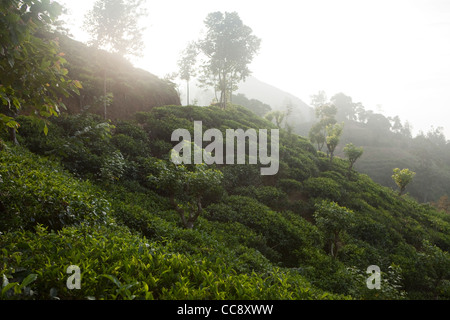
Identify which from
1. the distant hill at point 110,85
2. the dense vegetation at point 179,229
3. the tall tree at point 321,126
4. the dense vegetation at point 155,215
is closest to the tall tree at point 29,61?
the dense vegetation at point 155,215

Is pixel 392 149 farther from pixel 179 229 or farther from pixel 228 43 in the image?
pixel 179 229

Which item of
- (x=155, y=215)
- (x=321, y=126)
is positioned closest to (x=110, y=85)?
(x=155, y=215)

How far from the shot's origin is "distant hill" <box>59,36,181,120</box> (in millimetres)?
18094

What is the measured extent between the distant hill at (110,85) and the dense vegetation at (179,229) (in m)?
2.91

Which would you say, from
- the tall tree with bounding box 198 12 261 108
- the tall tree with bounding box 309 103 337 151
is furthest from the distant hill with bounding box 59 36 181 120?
the tall tree with bounding box 309 103 337 151

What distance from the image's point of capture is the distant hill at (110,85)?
712 inches

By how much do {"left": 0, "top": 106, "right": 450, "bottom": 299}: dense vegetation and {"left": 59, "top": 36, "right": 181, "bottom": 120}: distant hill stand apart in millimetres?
2908

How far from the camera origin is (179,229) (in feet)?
25.8

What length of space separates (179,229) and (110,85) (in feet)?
56.5

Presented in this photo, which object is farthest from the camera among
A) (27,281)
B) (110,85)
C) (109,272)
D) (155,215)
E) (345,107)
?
(345,107)

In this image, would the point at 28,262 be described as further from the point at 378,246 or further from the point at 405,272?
the point at 378,246

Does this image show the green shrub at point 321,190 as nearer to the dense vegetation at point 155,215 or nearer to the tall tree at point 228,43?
the dense vegetation at point 155,215

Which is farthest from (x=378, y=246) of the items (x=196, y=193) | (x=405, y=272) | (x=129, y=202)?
(x=129, y=202)

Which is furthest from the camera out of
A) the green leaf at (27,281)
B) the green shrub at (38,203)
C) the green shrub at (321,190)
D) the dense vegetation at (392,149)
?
the dense vegetation at (392,149)
